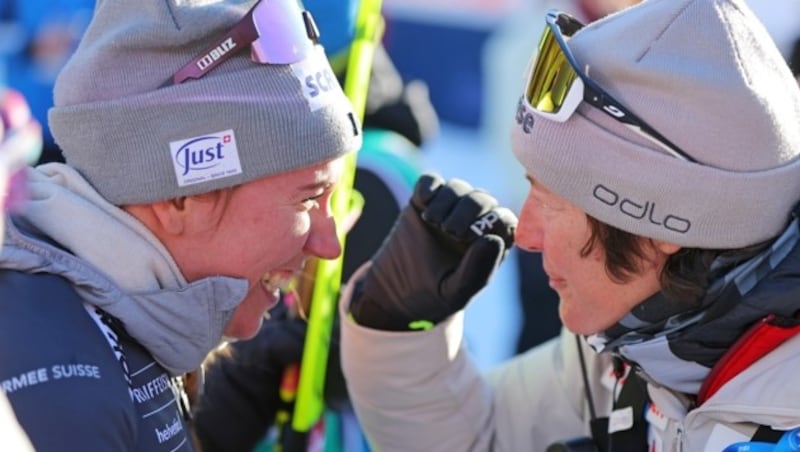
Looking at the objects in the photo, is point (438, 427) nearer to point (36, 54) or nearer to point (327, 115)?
point (327, 115)

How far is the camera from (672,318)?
6.98 feet

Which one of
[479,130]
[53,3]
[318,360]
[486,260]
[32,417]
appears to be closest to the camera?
[32,417]

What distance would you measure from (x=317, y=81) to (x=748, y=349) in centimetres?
83

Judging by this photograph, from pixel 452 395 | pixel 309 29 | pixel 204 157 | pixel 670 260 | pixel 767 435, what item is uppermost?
pixel 309 29

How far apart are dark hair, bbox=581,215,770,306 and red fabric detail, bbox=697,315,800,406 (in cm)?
10

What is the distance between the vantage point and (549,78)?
2.15 m

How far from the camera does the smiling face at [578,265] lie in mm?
2180

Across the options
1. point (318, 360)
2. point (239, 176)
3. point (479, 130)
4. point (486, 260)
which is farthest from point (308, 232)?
point (479, 130)

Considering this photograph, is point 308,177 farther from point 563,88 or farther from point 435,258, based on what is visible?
point 435,258

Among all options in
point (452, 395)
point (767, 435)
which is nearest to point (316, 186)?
point (452, 395)

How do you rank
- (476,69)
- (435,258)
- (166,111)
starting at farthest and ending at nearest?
(476,69) → (435,258) → (166,111)

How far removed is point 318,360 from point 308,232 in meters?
0.83

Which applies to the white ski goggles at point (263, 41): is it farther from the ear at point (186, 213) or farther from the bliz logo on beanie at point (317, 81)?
the ear at point (186, 213)

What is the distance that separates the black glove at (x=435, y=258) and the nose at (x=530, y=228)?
0.54 ft
